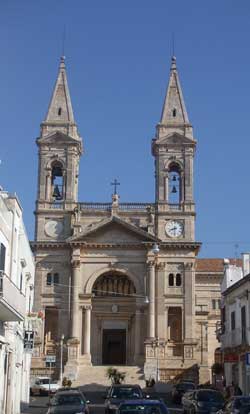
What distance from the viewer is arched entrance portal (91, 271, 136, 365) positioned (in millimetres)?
61250

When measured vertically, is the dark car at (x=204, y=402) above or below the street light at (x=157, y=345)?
below

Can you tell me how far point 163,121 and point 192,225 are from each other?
9.57 m

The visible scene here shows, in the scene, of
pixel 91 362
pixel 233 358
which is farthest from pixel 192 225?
pixel 233 358

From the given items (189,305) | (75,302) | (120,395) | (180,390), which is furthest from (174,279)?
(120,395)

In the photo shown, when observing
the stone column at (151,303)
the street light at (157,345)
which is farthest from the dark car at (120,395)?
the stone column at (151,303)

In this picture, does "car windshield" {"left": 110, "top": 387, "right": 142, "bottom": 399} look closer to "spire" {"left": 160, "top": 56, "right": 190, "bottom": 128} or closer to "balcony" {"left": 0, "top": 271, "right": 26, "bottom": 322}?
"balcony" {"left": 0, "top": 271, "right": 26, "bottom": 322}

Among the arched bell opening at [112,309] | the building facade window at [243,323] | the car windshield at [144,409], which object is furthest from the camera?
the arched bell opening at [112,309]

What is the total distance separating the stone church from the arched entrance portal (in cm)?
8

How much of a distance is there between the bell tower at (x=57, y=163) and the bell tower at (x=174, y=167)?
279 inches

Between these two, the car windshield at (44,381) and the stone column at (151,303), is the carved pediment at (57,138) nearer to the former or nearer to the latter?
the stone column at (151,303)

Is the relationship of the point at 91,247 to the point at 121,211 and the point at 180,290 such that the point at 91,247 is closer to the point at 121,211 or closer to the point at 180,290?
the point at 121,211

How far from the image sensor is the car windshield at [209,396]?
1152 inches

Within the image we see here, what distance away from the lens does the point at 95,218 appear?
2413 inches

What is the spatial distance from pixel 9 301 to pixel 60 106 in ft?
134
